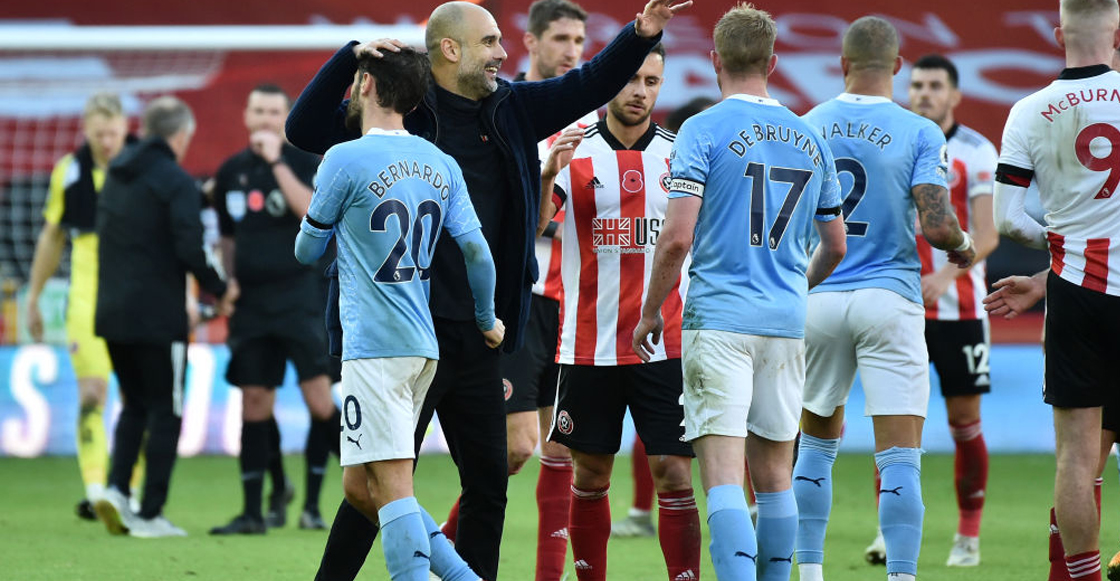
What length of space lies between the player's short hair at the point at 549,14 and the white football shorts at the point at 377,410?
278 cm

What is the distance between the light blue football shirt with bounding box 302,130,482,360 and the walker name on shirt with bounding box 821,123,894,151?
68.7 inches

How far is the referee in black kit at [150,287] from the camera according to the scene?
26.3ft

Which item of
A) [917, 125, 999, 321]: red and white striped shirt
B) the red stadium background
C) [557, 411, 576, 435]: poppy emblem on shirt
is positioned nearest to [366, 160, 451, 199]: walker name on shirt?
[557, 411, 576, 435]: poppy emblem on shirt

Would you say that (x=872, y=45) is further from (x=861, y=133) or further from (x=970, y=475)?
(x=970, y=475)

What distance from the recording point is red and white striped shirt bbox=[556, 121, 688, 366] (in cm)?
548

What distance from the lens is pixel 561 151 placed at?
16.6 ft

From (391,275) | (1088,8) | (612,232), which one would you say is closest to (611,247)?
(612,232)

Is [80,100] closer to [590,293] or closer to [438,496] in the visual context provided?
[438,496]

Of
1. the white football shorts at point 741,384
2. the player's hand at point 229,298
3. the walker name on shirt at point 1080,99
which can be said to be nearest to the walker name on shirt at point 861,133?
the walker name on shirt at point 1080,99

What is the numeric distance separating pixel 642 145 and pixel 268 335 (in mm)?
3263

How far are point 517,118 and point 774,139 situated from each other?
34.3 inches

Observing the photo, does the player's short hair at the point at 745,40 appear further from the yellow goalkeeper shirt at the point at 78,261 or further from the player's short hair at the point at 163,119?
the yellow goalkeeper shirt at the point at 78,261

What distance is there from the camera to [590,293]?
18.2 ft

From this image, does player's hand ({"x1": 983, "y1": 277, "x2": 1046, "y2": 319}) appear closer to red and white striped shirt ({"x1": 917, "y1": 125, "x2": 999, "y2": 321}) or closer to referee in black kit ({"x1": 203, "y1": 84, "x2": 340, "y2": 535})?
red and white striped shirt ({"x1": 917, "y1": 125, "x2": 999, "y2": 321})
